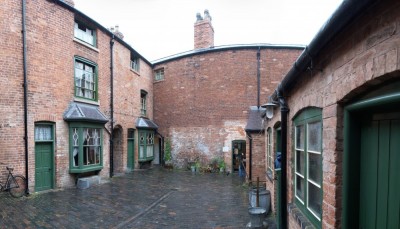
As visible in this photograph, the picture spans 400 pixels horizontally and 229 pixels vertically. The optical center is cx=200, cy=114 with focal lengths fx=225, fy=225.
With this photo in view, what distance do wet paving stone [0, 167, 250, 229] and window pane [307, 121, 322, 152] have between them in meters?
3.72

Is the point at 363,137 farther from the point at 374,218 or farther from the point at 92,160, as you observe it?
the point at 92,160

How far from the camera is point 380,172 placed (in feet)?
6.09

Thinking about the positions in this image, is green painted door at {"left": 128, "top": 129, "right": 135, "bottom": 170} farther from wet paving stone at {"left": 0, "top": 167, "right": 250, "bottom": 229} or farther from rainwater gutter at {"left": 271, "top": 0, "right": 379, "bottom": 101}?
rainwater gutter at {"left": 271, "top": 0, "right": 379, "bottom": 101}

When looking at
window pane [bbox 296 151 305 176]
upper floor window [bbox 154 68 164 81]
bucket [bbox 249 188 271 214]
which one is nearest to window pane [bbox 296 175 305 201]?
window pane [bbox 296 151 305 176]

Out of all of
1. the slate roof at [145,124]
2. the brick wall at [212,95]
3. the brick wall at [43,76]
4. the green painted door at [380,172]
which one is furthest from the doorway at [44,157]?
the green painted door at [380,172]

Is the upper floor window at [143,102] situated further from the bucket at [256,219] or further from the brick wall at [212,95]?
the bucket at [256,219]

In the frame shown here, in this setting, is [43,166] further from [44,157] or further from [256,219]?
[256,219]

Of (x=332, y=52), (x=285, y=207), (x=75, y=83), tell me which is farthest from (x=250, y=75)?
(x=332, y=52)

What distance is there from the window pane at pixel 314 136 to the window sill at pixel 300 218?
1.06 meters

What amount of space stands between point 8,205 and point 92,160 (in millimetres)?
4227

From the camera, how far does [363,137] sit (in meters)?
2.10

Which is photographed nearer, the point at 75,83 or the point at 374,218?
the point at 374,218

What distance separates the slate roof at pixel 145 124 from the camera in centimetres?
1574

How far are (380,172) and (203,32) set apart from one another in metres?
16.3
